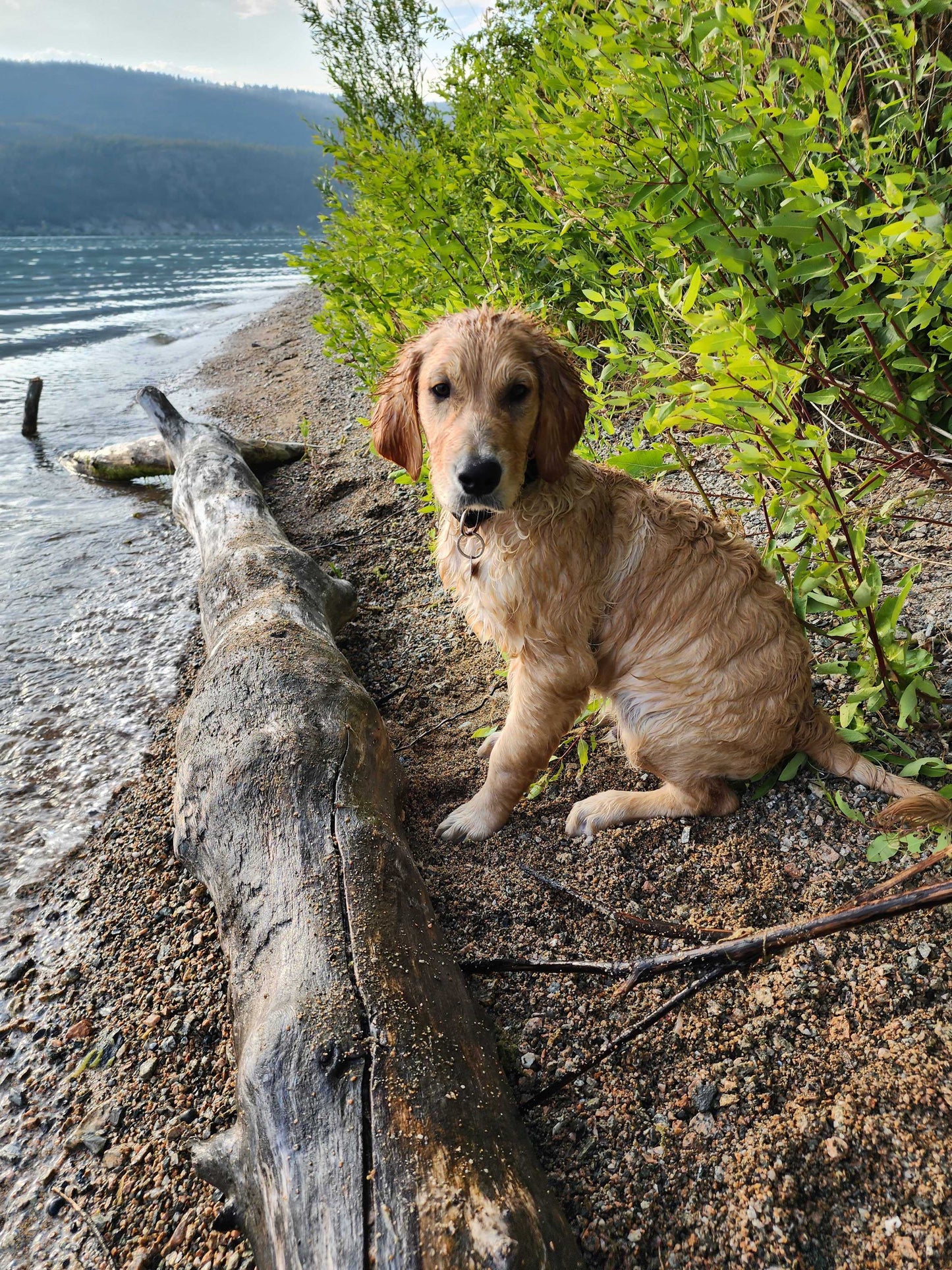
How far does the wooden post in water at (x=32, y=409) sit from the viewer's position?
11.2 metres

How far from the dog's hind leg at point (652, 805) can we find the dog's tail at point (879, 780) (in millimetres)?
374

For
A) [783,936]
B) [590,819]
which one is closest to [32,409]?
[590,819]

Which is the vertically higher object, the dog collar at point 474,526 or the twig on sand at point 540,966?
the dog collar at point 474,526

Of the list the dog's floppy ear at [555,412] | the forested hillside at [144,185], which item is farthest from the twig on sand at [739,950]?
the forested hillside at [144,185]

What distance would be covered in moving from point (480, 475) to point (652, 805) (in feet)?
5.07

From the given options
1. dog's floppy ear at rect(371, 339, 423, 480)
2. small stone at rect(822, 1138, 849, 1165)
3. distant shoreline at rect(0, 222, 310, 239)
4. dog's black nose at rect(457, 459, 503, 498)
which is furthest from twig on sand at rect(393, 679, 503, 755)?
distant shoreline at rect(0, 222, 310, 239)

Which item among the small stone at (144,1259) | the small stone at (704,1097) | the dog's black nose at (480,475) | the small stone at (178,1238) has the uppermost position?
the dog's black nose at (480,475)

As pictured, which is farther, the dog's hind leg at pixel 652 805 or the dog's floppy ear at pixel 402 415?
the dog's floppy ear at pixel 402 415

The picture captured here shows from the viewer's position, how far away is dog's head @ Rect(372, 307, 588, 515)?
8.56 ft

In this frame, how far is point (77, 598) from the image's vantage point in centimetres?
630

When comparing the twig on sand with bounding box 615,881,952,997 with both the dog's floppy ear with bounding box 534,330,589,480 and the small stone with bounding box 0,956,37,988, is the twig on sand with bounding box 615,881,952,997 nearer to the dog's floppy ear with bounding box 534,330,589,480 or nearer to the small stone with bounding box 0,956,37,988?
the dog's floppy ear with bounding box 534,330,589,480

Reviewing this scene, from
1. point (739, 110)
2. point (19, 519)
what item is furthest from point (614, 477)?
point (19, 519)

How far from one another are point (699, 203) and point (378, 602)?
136 inches

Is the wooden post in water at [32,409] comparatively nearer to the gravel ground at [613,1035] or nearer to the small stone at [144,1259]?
the gravel ground at [613,1035]
